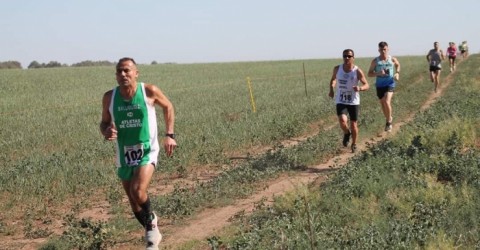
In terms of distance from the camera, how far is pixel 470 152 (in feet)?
23.8

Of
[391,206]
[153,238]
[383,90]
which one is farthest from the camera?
[383,90]

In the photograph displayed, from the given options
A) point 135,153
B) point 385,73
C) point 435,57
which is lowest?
point 135,153

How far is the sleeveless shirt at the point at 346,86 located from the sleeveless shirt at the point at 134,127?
545 cm

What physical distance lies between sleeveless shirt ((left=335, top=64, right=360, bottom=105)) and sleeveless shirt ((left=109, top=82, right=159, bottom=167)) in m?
5.45

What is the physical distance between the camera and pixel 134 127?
550cm

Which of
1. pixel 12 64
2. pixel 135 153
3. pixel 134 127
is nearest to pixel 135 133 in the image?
pixel 134 127

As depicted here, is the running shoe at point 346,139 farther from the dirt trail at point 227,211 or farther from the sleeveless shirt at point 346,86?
the dirt trail at point 227,211

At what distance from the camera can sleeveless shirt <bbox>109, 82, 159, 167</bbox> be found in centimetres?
550

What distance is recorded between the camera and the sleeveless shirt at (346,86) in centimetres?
993

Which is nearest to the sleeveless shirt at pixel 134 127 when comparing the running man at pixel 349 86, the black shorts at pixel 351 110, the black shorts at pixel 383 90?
the running man at pixel 349 86

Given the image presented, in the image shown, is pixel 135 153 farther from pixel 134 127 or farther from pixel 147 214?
pixel 147 214

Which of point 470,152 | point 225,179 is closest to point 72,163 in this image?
point 225,179

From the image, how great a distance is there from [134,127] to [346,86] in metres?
5.67

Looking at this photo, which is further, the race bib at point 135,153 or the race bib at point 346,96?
the race bib at point 346,96
